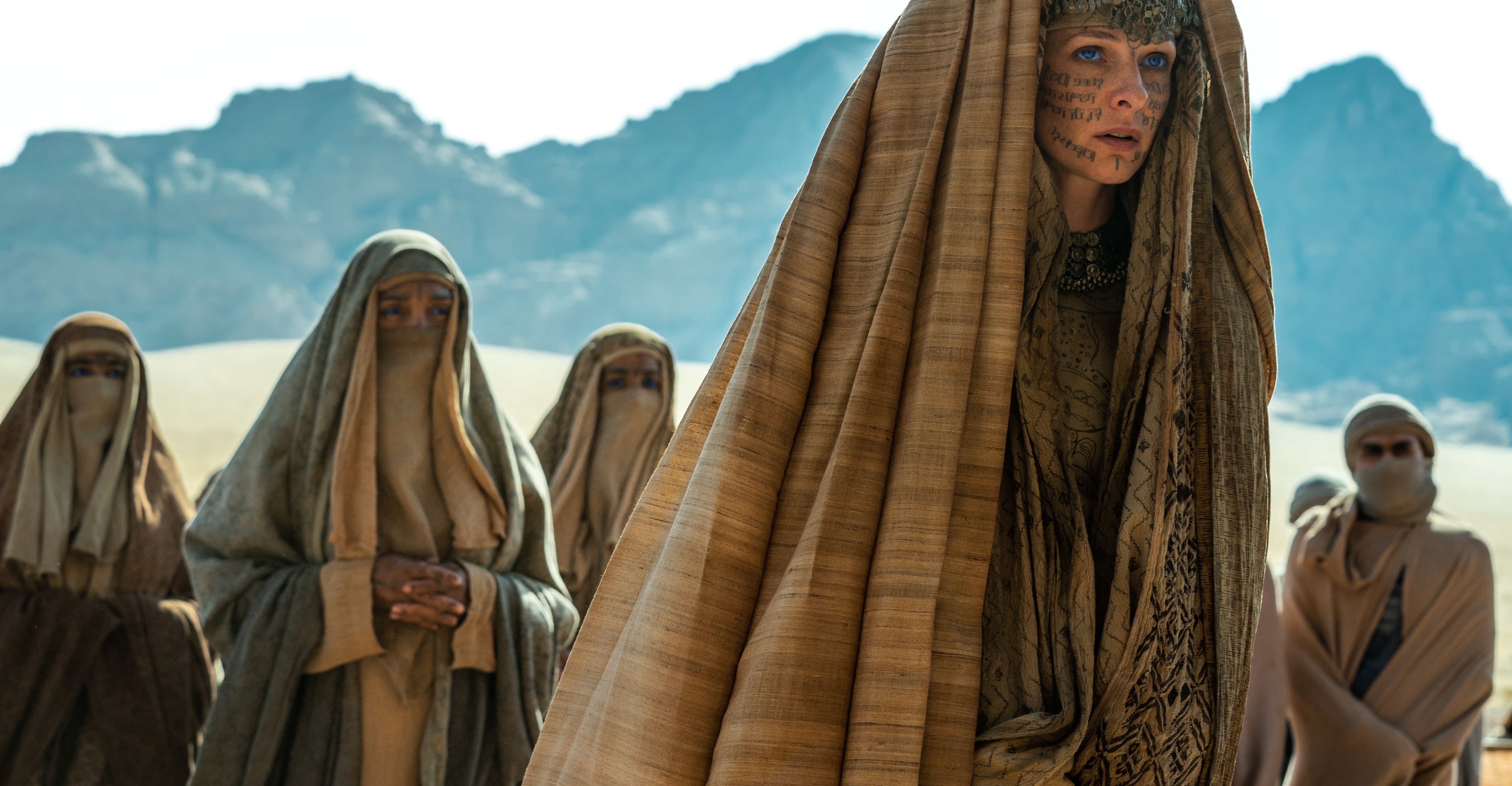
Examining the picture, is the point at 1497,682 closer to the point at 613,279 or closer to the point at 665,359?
the point at 665,359

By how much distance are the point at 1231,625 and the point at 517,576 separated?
118 inches

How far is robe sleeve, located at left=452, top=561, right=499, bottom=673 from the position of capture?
13.3 ft

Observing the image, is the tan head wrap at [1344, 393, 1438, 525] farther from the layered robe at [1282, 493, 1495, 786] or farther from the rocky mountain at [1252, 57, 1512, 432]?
the rocky mountain at [1252, 57, 1512, 432]

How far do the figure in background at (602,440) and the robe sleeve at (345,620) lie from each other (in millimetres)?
2482

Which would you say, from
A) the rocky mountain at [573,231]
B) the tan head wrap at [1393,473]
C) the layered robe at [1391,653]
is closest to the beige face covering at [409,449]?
the layered robe at [1391,653]

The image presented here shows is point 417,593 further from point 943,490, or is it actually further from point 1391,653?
point 1391,653

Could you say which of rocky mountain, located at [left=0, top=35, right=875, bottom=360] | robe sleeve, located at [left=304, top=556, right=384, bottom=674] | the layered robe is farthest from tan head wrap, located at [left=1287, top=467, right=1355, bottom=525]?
rocky mountain, located at [left=0, top=35, right=875, bottom=360]

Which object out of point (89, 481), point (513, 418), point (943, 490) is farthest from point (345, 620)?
point (513, 418)

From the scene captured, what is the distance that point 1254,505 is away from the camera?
1877 mm

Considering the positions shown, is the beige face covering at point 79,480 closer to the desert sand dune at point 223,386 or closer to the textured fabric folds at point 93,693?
the textured fabric folds at point 93,693

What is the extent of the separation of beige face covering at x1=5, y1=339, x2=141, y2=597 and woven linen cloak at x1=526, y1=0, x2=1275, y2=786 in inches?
175

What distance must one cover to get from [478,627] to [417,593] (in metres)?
0.24

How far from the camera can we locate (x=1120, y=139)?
1939 millimetres

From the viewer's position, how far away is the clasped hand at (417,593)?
3.95m
